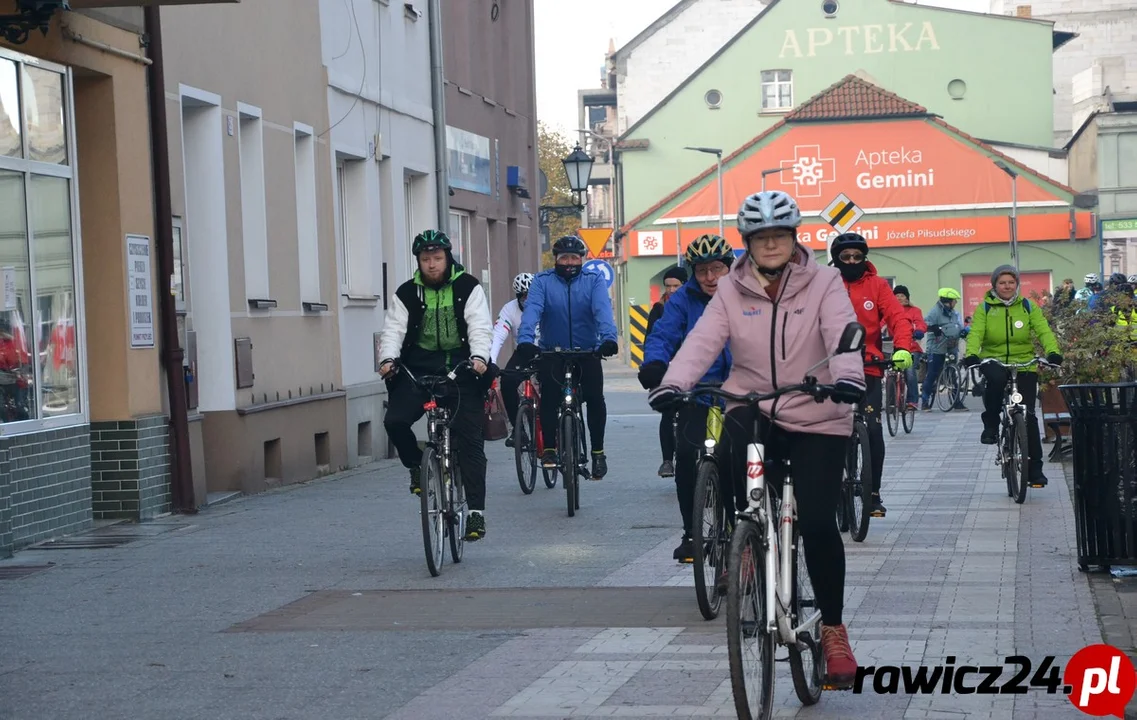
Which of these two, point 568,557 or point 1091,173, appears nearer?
point 568,557

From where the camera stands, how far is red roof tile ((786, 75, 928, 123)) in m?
61.6

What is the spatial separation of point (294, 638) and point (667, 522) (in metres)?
4.93

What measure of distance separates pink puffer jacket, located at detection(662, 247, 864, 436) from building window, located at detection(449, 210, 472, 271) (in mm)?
19030

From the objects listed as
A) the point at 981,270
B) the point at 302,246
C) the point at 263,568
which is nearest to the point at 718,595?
the point at 263,568

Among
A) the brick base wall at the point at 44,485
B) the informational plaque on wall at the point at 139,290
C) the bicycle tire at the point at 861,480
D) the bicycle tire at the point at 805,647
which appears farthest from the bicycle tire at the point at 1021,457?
the bicycle tire at the point at 805,647

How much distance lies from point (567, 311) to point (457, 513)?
3.73 metres

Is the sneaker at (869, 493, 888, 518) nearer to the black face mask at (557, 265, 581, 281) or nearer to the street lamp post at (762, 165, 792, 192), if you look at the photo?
the black face mask at (557, 265, 581, 281)

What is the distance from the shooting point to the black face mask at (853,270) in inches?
469

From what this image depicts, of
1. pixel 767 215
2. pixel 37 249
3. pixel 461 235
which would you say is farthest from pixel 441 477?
pixel 461 235

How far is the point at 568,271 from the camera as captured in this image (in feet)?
46.8

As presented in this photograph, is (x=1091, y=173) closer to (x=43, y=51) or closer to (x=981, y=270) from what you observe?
(x=981, y=270)

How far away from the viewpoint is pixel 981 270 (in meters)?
61.5

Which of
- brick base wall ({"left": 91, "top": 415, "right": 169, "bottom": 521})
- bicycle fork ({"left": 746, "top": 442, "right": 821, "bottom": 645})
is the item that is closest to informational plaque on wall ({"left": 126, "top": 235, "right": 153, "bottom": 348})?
brick base wall ({"left": 91, "top": 415, "right": 169, "bottom": 521})

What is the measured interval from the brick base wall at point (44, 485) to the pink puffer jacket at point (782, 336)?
633cm
